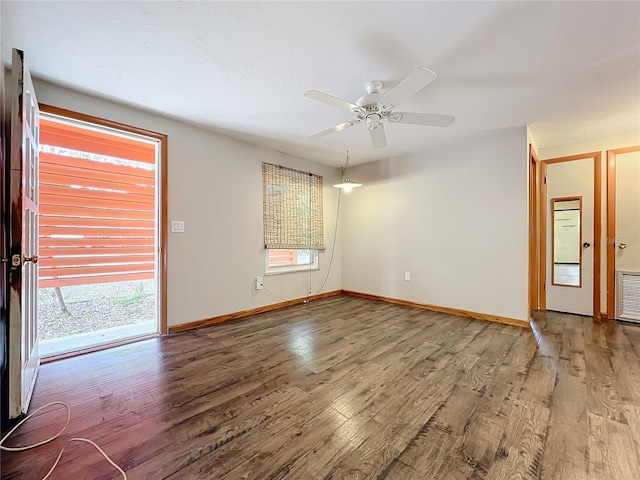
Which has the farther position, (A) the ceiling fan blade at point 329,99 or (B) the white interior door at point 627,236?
(B) the white interior door at point 627,236

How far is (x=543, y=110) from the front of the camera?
2.82 m

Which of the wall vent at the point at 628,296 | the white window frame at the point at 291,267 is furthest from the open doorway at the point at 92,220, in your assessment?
the wall vent at the point at 628,296

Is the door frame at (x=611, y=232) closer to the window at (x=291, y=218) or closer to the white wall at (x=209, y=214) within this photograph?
the window at (x=291, y=218)

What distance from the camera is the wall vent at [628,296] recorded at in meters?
3.49

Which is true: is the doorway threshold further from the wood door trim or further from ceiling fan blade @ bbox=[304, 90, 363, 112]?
the wood door trim

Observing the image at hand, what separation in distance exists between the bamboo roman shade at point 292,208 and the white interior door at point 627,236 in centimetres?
414

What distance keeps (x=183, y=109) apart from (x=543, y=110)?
12.3 feet

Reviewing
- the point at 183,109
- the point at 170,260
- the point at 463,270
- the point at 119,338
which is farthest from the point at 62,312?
the point at 463,270

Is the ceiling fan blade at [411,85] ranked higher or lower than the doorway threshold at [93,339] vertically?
higher

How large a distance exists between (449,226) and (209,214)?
3287mm

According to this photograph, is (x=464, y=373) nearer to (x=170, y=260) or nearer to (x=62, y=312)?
(x=170, y=260)

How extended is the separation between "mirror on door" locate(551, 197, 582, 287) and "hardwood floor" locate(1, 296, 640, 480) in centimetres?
116

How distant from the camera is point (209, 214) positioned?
11.2ft

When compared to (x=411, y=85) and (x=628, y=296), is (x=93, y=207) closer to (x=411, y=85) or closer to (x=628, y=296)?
(x=411, y=85)
